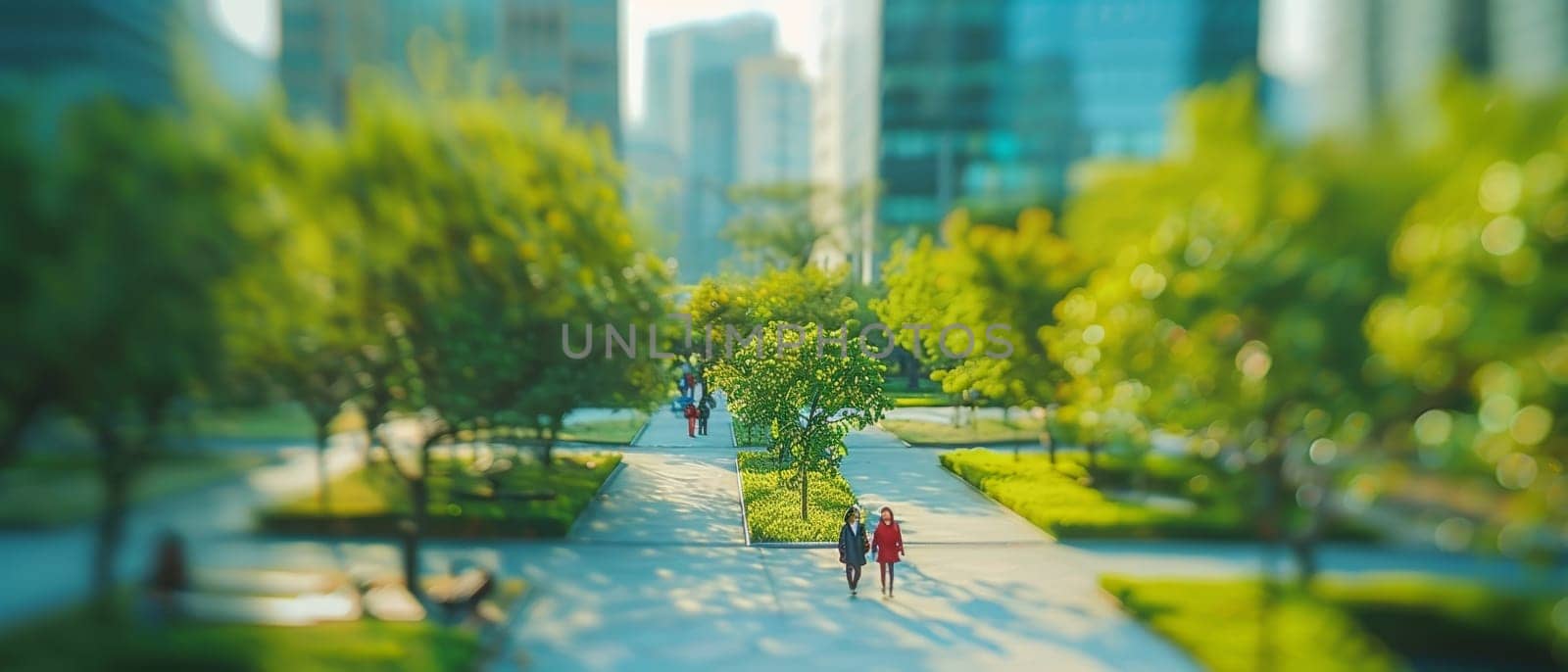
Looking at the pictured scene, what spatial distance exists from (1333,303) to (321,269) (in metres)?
12.2

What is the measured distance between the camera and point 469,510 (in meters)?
16.9

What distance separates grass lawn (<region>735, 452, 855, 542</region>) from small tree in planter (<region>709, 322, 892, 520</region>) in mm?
557

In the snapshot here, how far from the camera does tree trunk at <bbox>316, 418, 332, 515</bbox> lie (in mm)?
13258

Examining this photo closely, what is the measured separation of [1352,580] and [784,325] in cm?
1135

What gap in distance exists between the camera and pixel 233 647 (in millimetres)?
10281

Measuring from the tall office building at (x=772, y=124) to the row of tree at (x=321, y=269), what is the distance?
93211 mm

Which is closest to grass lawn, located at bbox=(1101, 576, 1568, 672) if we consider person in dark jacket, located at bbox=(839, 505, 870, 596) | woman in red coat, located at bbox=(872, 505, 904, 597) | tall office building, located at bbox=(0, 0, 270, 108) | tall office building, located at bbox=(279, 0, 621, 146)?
woman in red coat, located at bbox=(872, 505, 904, 597)

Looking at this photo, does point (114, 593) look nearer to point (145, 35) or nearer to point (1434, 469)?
point (145, 35)

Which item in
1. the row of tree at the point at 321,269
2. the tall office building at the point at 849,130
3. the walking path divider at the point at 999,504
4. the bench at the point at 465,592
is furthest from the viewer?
the tall office building at the point at 849,130

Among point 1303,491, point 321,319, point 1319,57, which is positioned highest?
point 1319,57

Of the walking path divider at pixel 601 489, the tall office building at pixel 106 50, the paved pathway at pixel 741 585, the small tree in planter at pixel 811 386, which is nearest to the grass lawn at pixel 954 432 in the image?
the walking path divider at pixel 601 489

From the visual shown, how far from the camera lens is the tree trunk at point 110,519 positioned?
9.54 meters

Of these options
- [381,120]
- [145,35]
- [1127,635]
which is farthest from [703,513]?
[145,35]

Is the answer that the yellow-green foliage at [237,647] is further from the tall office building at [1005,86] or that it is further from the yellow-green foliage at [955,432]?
the tall office building at [1005,86]
